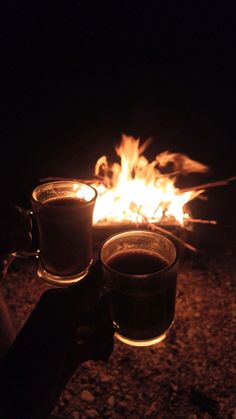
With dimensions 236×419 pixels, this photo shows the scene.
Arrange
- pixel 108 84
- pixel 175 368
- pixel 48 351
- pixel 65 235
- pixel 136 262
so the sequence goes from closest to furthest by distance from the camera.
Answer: pixel 48 351
pixel 136 262
pixel 65 235
pixel 175 368
pixel 108 84

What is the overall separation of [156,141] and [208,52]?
319 centimetres

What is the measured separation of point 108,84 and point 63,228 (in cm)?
548

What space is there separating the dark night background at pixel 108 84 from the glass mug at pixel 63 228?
205cm

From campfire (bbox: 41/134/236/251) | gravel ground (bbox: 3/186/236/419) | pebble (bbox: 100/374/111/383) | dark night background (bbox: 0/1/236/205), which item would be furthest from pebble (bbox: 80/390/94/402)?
dark night background (bbox: 0/1/236/205)

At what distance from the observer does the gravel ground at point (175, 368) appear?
2176 millimetres

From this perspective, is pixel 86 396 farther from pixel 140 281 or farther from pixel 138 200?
pixel 138 200

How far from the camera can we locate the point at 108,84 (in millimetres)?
7098

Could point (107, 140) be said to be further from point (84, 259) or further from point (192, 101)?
point (84, 259)

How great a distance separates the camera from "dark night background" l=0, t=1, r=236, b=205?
5504 mm

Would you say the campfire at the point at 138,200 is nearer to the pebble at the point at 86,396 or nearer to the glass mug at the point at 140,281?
the glass mug at the point at 140,281

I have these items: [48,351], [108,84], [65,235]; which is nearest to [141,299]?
[65,235]

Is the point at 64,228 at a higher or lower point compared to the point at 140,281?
higher

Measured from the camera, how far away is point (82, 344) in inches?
63.5

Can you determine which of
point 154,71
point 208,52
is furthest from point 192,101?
point 208,52
